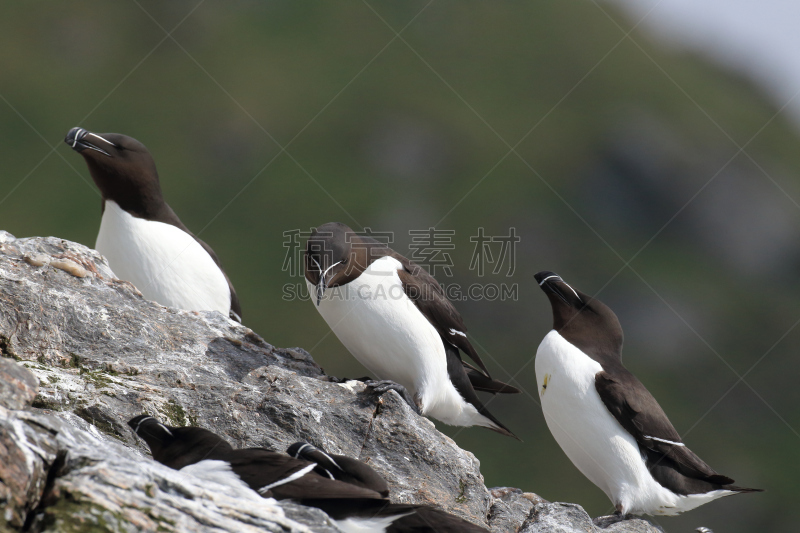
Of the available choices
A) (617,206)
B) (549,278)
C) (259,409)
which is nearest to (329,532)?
(259,409)

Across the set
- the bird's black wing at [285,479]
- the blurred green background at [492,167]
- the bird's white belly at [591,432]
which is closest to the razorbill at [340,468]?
the bird's black wing at [285,479]

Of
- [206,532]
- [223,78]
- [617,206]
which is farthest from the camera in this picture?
[223,78]

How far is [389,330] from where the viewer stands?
588 cm

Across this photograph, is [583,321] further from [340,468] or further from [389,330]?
[340,468]

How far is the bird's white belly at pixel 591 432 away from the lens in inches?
236

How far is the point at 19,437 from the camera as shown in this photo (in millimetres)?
3074

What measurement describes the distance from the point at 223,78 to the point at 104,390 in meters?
42.9

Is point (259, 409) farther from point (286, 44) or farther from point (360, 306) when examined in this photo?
point (286, 44)

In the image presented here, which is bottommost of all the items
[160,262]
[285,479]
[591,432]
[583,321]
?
[160,262]

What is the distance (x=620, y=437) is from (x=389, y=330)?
1796 millimetres

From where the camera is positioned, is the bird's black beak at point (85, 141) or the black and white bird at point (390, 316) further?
the bird's black beak at point (85, 141)

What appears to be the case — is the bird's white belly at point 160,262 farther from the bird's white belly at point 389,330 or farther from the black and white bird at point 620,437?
the black and white bird at point 620,437

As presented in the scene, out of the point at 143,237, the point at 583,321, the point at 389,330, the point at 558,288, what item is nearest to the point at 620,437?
the point at 583,321

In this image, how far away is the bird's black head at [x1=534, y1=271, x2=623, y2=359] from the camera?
21.4 ft
